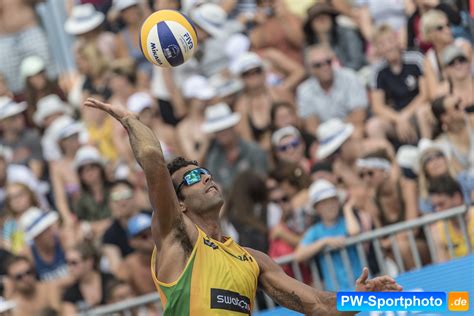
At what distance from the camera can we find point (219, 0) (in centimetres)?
1537

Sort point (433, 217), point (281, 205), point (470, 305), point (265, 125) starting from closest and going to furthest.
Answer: point (470, 305)
point (433, 217)
point (281, 205)
point (265, 125)

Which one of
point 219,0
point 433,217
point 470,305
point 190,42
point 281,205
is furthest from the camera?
point 219,0

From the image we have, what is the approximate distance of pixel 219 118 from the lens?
14.0 meters

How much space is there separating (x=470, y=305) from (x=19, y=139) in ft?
23.9

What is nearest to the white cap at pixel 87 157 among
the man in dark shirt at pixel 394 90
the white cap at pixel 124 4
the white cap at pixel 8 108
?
the white cap at pixel 8 108

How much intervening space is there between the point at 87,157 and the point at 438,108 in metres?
4.26

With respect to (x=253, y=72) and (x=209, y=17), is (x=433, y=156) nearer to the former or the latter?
(x=253, y=72)

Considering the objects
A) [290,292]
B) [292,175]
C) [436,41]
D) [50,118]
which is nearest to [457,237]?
[292,175]

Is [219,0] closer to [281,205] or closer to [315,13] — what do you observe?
[315,13]

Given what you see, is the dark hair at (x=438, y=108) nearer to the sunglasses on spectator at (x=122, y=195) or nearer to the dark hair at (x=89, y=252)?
the sunglasses on spectator at (x=122, y=195)

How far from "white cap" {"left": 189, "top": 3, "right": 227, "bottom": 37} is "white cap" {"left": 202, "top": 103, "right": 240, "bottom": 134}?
1.20 metres

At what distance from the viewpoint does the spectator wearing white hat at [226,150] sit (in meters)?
13.7

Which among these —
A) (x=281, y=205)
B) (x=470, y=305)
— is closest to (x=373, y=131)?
(x=281, y=205)

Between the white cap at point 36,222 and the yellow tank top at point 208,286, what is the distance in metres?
5.72
